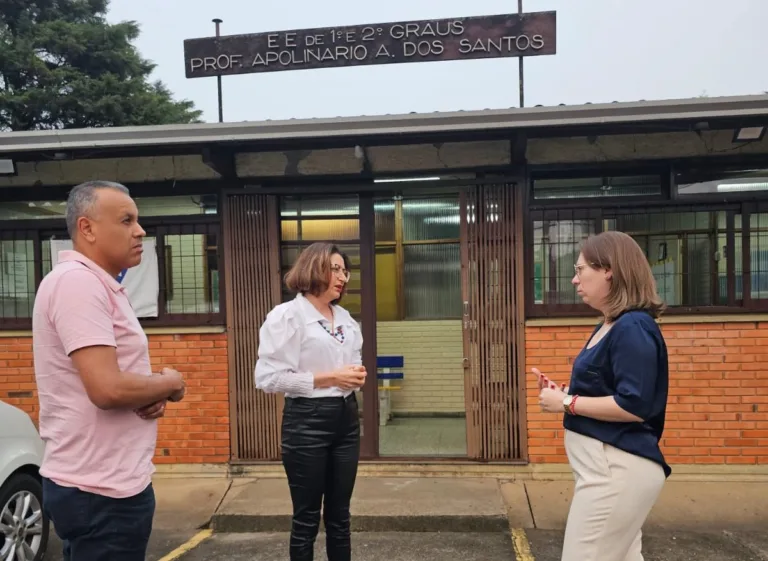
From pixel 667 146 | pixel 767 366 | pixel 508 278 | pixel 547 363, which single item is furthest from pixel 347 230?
pixel 767 366

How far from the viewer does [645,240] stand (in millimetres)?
4918

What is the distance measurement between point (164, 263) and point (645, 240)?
14.5 ft

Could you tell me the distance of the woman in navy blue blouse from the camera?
6.53 ft

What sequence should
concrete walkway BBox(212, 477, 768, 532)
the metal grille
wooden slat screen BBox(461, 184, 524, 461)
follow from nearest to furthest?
concrete walkway BBox(212, 477, 768, 532), wooden slat screen BBox(461, 184, 524, 461), the metal grille

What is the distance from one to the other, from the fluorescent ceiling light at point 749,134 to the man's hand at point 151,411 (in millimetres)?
4599

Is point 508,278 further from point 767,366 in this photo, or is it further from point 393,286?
point 393,286

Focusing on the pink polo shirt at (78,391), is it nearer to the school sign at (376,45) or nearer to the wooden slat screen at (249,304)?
the wooden slat screen at (249,304)

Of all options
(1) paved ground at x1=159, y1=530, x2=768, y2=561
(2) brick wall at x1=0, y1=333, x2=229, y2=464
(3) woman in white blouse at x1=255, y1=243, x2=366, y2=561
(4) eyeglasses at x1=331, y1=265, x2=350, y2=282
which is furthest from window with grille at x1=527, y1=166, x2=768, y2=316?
(2) brick wall at x1=0, y1=333, x2=229, y2=464

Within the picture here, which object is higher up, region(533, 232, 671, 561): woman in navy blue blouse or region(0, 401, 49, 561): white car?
region(533, 232, 671, 561): woman in navy blue blouse

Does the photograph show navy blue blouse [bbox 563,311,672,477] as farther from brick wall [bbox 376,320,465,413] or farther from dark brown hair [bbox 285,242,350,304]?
brick wall [bbox 376,320,465,413]

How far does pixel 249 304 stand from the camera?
5137 mm

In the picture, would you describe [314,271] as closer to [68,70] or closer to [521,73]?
[521,73]

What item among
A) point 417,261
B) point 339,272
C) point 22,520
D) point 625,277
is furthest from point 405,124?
point 22,520

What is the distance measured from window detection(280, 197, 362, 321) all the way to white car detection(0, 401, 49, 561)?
234 centimetres
